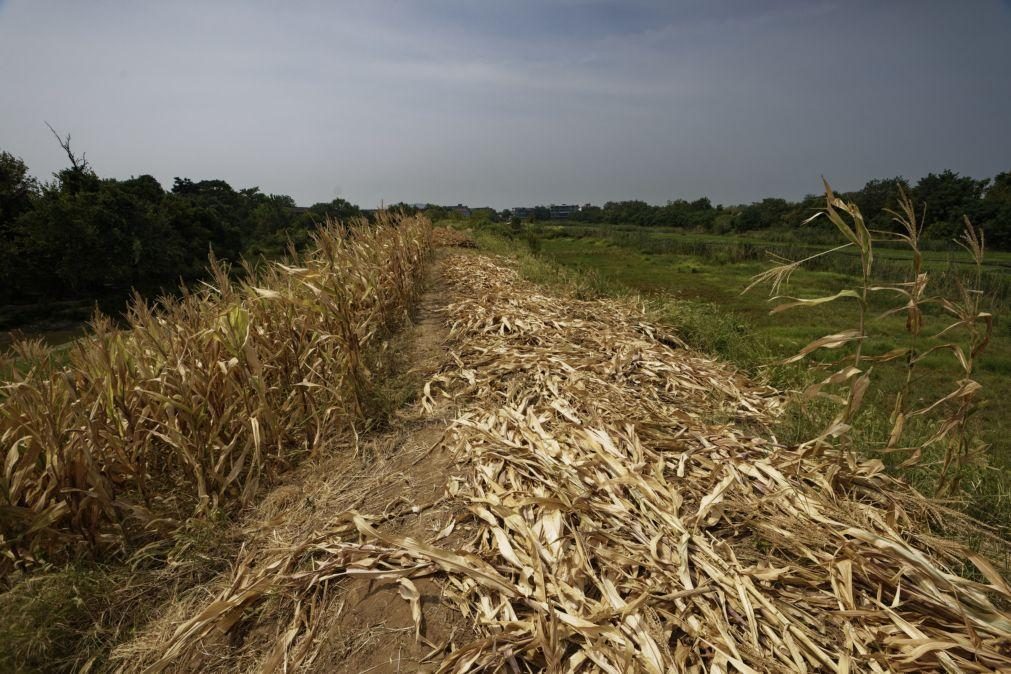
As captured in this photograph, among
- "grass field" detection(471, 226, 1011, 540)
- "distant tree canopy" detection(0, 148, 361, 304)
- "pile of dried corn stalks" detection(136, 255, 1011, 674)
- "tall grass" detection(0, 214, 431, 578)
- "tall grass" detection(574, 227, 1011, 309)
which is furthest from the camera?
"distant tree canopy" detection(0, 148, 361, 304)

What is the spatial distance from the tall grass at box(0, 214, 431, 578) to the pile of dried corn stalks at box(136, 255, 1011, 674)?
2.27 feet

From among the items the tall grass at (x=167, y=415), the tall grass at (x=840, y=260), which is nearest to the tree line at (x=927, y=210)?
the tall grass at (x=840, y=260)

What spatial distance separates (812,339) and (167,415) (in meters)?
8.83

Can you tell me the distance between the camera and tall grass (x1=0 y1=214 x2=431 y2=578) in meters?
1.74

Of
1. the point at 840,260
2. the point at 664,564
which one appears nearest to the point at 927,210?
the point at 840,260

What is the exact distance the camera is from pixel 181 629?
1.38m

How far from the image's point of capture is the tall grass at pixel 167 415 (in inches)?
→ 68.6

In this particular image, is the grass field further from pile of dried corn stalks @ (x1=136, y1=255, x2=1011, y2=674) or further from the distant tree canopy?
the distant tree canopy

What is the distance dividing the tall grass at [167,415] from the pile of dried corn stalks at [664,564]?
2.27ft

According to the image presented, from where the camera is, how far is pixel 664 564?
141 cm

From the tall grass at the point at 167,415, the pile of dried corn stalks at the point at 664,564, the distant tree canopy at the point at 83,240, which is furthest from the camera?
the distant tree canopy at the point at 83,240

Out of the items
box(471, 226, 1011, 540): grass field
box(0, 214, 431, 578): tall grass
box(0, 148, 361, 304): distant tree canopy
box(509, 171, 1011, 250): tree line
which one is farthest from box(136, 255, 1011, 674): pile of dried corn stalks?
box(0, 148, 361, 304): distant tree canopy

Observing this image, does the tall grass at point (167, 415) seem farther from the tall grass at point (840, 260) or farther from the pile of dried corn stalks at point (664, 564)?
the tall grass at point (840, 260)

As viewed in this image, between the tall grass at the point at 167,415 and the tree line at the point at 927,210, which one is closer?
the tall grass at the point at 167,415
